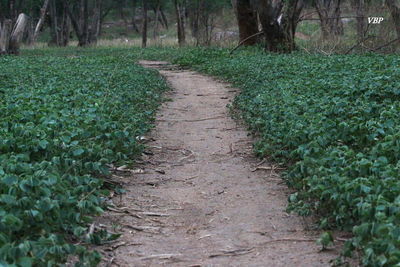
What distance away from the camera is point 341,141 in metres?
6.30

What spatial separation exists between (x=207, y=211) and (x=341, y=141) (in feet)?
5.20

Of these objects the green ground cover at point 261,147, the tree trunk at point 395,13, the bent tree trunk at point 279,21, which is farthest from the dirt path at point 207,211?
the bent tree trunk at point 279,21

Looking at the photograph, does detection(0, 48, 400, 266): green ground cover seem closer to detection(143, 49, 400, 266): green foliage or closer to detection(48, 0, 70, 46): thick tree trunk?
detection(143, 49, 400, 266): green foliage

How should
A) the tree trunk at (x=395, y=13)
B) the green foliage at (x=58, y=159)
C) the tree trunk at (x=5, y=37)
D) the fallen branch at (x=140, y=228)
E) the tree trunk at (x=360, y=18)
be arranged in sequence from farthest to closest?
the tree trunk at (x=5, y=37), the tree trunk at (x=360, y=18), the tree trunk at (x=395, y=13), the fallen branch at (x=140, y=228), the green foliage at (x=58, y=159)

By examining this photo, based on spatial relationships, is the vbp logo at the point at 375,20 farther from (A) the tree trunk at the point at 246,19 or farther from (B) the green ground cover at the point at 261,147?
(B) the green ground cover at the point at 261,147

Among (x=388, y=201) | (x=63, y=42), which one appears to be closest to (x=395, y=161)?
(x=388, y=201)

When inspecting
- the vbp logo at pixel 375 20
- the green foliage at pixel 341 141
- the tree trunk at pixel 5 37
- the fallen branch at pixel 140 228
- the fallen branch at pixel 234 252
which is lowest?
the fallen branch at pixel 140 228

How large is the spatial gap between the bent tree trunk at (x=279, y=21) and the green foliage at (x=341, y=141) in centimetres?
755

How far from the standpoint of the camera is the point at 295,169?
18.5 ft

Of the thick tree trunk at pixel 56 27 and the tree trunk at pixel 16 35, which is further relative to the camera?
the thick tree trunk at pixel 56 27

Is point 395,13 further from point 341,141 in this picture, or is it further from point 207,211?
point 207,211

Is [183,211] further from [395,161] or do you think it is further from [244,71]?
[244,71]

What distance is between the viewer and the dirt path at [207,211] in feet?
14.9

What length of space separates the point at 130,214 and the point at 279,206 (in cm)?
126
